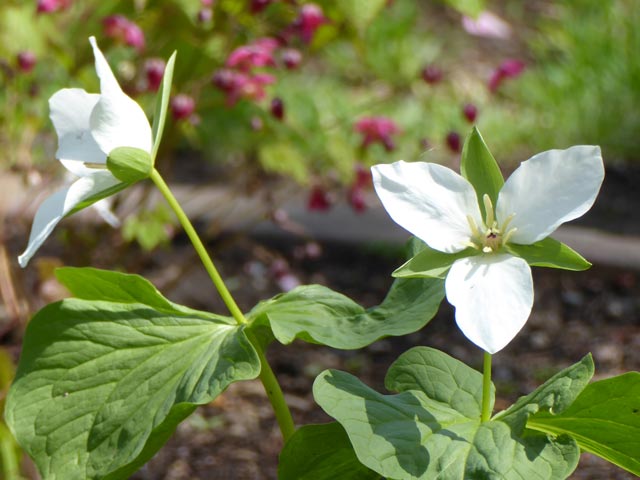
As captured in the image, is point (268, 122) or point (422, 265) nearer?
point (422, 265)

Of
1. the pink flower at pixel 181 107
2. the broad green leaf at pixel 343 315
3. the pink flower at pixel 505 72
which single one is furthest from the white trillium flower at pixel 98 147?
the pink flower at pixel 505 72

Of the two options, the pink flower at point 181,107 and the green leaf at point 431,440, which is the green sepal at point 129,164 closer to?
the green leaf at point 431,440

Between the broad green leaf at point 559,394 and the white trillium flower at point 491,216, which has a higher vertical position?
the white trillium flower at point 491,216

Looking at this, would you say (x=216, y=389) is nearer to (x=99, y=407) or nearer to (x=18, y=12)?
(x=99, y=407)

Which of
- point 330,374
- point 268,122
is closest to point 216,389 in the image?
point 330,374

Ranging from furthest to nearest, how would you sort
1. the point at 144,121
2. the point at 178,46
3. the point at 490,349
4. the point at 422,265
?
the point at 178,46
the point at 144,121
the point at 422,265
the point at 490,349

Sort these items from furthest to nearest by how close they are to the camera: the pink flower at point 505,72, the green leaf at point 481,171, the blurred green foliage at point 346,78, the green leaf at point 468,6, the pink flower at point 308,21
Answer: the pink flower at point 505,72, the blurred green foliage at point 346,78, the pink flower at point 308,21, the green leaf at point 468,6, the green leaf at point 481,171

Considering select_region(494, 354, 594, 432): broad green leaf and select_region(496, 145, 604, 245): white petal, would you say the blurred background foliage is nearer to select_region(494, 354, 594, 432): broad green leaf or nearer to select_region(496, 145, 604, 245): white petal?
select_region(496, 145, 604, 245): white petal

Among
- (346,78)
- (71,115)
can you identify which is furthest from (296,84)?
(71,115)
